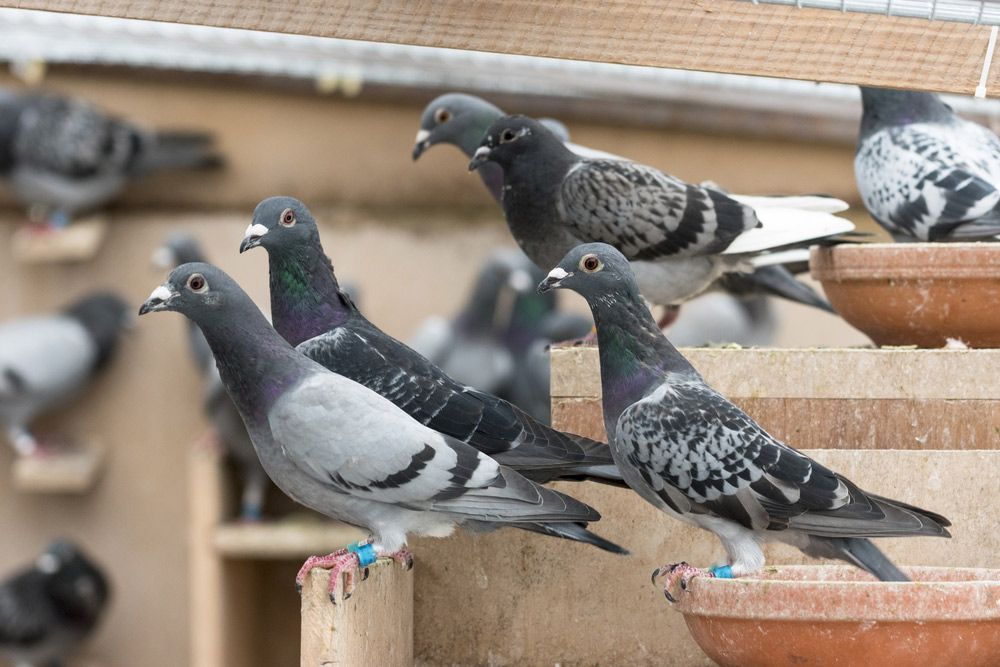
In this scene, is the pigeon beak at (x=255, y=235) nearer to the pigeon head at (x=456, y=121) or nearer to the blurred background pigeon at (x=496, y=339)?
the pigeon head at (x=456, y=121)

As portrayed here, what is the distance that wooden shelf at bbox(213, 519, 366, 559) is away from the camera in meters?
7.29

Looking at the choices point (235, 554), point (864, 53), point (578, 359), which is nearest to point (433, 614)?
point (578, 359)

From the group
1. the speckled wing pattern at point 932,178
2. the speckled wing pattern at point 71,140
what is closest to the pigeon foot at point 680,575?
the speckled wing pattern at point 932,178

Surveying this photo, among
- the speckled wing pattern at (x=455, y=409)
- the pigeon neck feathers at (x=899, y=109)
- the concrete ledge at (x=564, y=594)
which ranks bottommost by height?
the concrete ledge at (x=564, y=594)

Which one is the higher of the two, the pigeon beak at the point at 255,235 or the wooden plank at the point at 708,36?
the wooden plank at the point at 708,36

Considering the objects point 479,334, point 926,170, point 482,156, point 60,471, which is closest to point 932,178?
point 926,170

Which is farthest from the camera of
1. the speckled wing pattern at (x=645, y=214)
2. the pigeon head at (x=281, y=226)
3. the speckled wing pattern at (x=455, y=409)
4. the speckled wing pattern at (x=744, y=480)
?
the speckled wing pattern at (x=645, y=214)

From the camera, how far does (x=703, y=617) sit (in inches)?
117

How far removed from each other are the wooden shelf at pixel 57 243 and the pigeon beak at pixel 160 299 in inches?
179

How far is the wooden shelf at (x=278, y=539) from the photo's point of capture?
7.29 metres

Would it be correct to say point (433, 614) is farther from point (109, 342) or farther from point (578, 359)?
point (109, 342)

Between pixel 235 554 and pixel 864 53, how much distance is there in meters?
5.23

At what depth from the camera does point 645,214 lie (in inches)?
175

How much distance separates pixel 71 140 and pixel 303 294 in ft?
14.6
